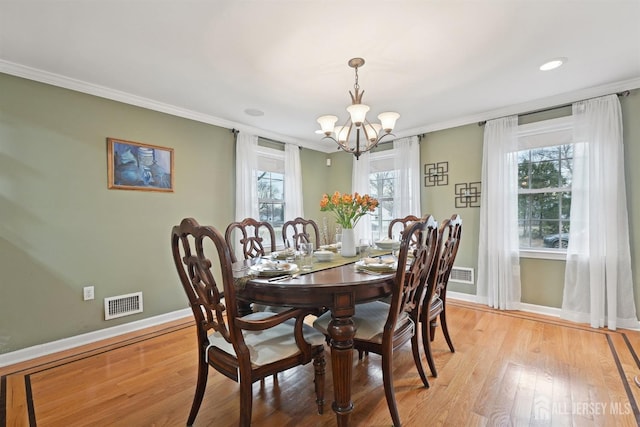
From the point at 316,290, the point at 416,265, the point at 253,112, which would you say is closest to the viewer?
the point at 316,290

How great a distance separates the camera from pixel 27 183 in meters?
2.50

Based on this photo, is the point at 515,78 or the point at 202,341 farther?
the point at 515,78

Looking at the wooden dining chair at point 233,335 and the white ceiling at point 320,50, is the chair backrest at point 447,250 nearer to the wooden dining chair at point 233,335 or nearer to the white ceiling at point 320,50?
the wooden dining chair at point 233,335

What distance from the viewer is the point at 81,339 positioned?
2732 mm

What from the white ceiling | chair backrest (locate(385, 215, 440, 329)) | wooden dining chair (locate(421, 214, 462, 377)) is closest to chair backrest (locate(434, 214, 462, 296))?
wooden dining chair (locate(421, 214, 462, 377))

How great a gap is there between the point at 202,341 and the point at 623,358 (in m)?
3.09

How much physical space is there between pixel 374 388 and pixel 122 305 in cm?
251

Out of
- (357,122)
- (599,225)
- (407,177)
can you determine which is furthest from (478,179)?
(357,122)

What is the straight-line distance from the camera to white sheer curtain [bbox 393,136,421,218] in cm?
423

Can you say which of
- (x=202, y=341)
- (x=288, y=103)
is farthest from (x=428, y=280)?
(x=288, y=103)

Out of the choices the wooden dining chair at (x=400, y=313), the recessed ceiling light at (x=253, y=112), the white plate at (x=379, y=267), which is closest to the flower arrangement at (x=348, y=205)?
the white plate at (x=379, y=267)

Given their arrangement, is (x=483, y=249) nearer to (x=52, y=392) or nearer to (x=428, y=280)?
(x=428, y=280)

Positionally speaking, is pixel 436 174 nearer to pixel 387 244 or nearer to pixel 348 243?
pixel 387 244

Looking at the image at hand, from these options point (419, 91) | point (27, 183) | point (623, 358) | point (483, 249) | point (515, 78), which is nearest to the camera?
point (623, 358)
